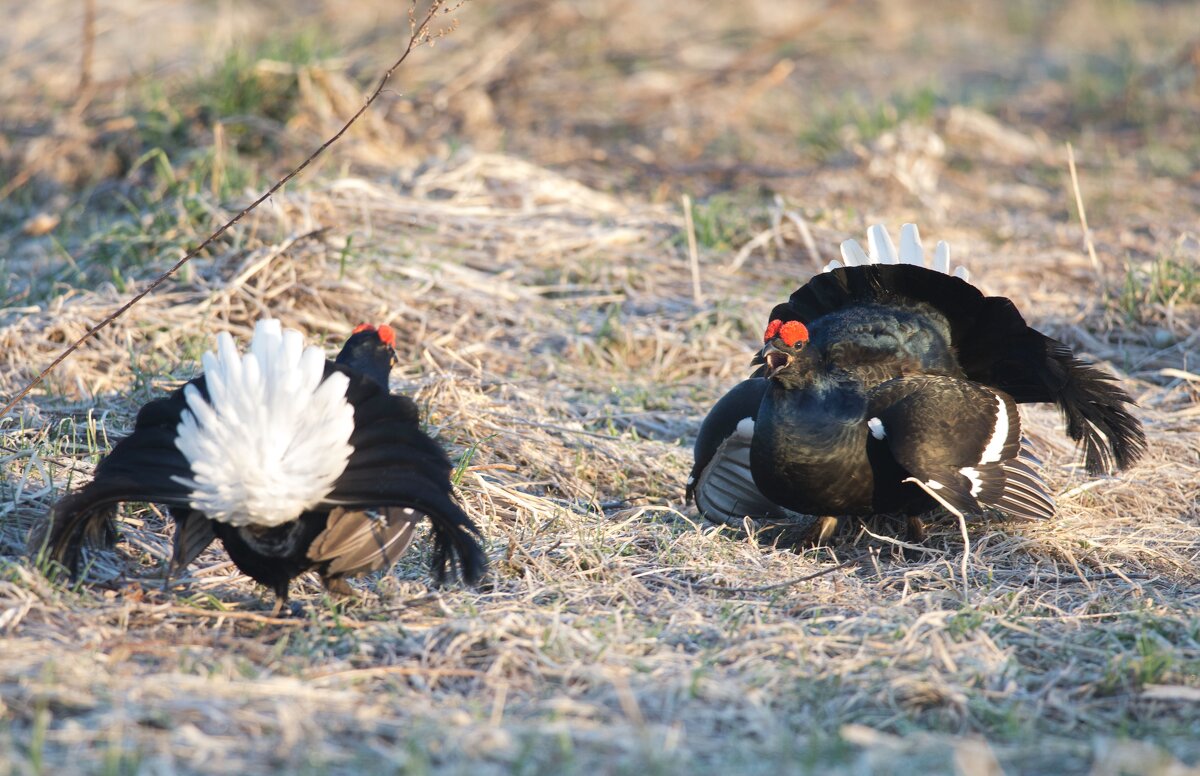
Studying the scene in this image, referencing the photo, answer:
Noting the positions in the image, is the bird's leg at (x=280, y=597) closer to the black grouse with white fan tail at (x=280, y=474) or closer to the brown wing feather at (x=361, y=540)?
the black grouse with white fan tail at (x=280, y=474)

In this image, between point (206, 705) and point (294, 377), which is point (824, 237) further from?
point (206, 705)

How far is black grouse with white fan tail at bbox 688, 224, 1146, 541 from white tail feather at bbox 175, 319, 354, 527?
1.40 meters

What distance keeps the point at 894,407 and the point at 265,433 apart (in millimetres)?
1923

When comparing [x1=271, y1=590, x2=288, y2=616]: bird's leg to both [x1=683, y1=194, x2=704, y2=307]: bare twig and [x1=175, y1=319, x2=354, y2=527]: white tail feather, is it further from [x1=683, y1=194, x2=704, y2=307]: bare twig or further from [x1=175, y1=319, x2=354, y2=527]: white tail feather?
[x1=683, y1=194, x2=704, y2=307]: bare twig

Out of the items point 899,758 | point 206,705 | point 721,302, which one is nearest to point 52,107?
point 721,302

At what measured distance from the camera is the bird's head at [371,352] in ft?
11.6

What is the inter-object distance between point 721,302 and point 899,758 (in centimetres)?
340

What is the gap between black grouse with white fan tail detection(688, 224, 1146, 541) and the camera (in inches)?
145

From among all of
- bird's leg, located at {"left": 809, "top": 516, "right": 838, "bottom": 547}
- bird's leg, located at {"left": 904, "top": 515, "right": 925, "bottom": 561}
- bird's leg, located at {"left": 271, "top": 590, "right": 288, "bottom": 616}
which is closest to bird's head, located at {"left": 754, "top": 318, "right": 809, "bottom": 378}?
bird's leg, located at {"left": 809, "top": 516, "right": 838, "bottom": 547}

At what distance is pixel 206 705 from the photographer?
8.05ft

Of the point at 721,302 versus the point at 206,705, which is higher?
the point at 206,705

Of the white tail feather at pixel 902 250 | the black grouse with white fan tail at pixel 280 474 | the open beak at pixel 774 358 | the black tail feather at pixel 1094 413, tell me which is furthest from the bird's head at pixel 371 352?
the black tail feather at pixel 1094 413

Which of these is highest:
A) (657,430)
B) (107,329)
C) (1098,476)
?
(107,329)

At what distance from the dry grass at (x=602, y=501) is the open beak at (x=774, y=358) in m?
0.57
